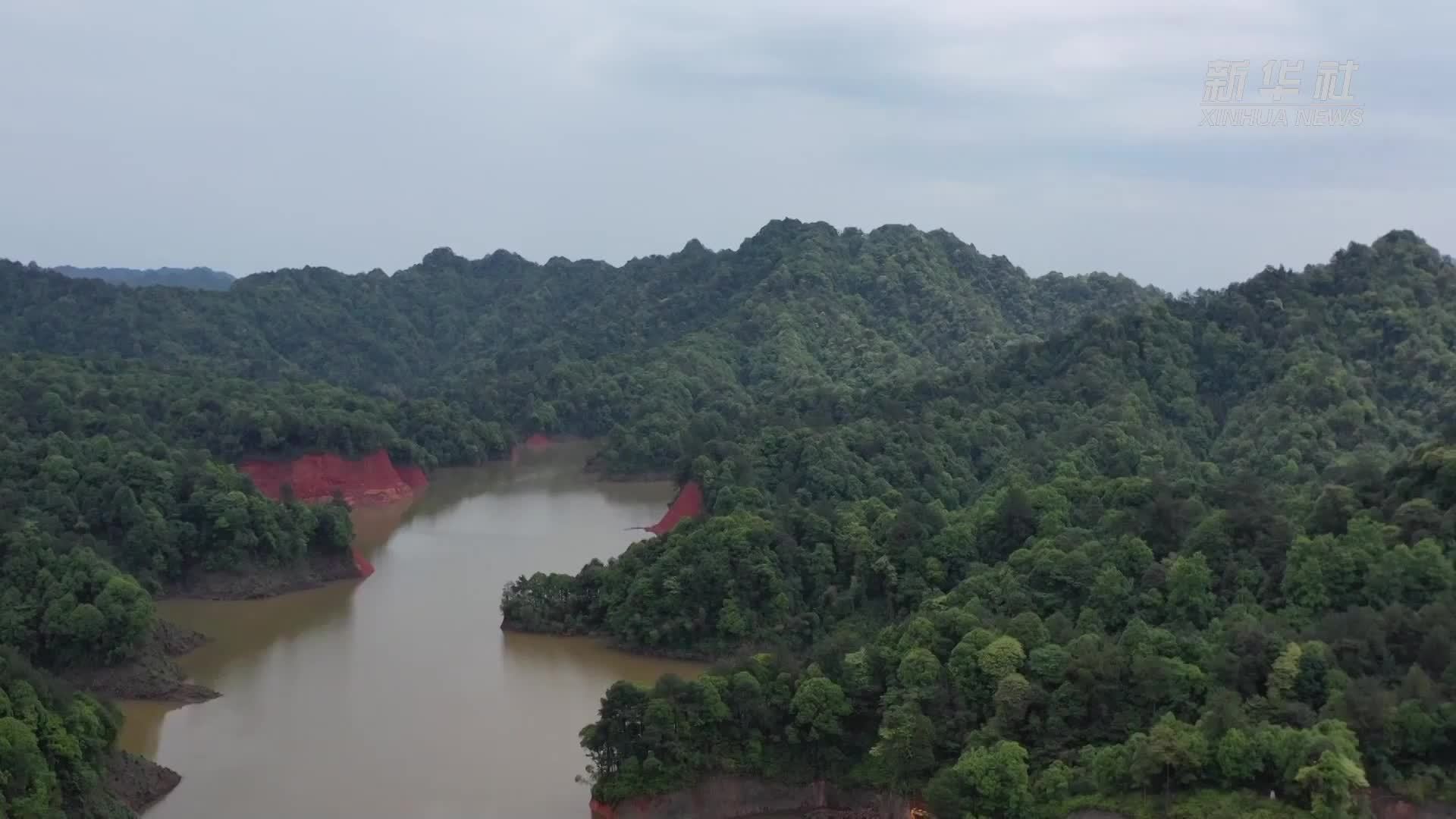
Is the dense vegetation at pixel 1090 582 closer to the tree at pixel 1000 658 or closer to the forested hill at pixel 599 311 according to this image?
the tree at pixel 1000 658

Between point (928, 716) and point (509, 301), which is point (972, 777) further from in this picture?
point (509, 301)

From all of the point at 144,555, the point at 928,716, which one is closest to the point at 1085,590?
the point at 928,716

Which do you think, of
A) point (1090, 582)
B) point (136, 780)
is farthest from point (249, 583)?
point (1090, 582)

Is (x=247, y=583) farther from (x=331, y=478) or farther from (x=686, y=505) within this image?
(x=331, y=478)

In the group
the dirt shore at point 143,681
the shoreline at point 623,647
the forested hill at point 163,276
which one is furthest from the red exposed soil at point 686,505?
the forested hill at point 163,276

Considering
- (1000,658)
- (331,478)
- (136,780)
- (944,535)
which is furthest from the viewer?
(331,478)
